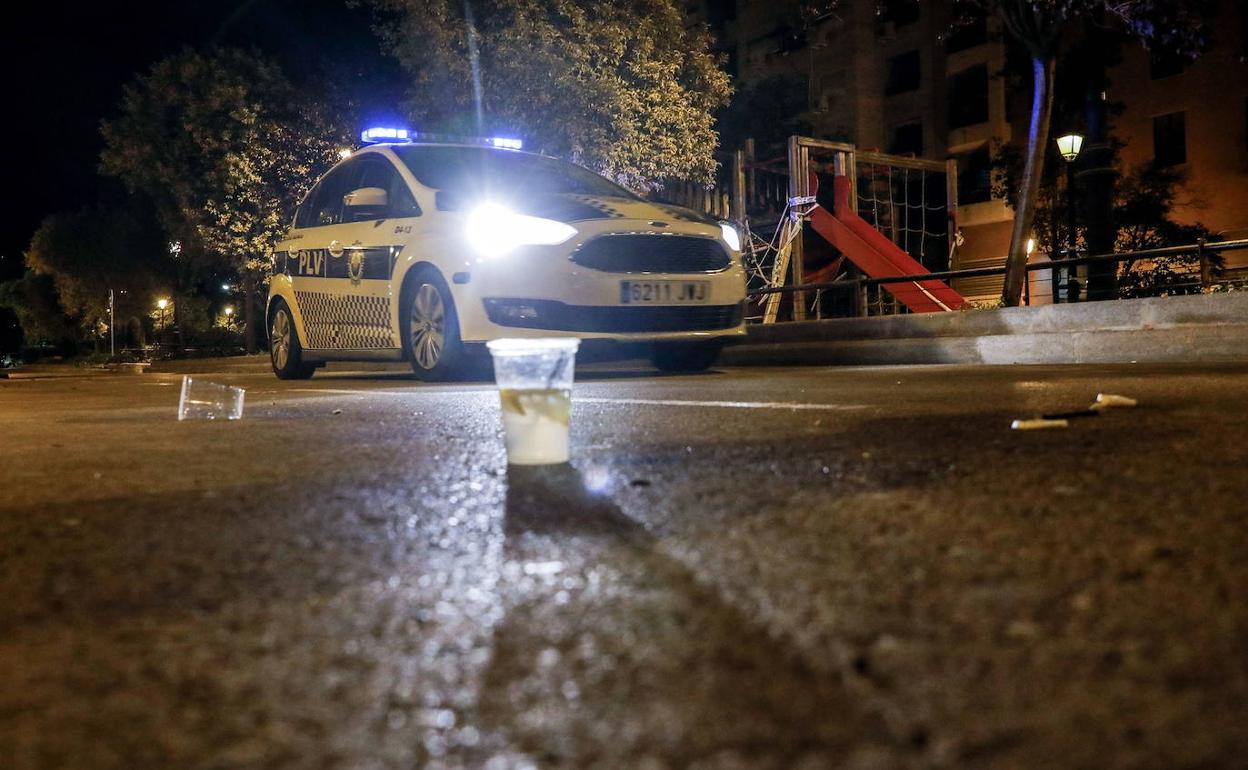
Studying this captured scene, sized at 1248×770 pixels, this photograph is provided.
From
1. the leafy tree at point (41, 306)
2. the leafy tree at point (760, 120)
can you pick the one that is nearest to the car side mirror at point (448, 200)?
the leafy tree at point (760, 120)

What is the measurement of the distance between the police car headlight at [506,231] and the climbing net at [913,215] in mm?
18212

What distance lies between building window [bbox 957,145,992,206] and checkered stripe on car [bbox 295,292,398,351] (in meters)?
29.3

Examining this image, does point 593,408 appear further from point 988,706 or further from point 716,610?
point 988,706

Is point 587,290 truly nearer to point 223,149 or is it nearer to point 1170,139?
point 223,149

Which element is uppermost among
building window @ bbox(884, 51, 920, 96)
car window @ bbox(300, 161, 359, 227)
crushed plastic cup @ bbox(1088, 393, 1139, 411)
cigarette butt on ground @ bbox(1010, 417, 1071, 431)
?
building window @ bbox(884, 51, 920, 96)

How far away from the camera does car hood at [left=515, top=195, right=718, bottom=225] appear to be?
8.00 metres

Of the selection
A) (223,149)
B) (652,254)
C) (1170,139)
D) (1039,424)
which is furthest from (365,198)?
(1170,139)

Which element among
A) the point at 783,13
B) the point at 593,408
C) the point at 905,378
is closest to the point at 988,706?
the point at 593,408

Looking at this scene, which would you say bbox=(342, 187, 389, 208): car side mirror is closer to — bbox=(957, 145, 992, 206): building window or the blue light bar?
the blue light bar

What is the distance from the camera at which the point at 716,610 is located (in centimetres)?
162

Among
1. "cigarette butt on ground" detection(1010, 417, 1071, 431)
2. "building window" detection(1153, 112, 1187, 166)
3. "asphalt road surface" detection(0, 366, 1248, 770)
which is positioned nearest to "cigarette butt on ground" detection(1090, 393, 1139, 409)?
"cigarette butt on ground" detection(1010, 417, 1071, 431)

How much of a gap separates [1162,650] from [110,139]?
33521 millimetres

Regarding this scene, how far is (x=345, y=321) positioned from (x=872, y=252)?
45.6 feet

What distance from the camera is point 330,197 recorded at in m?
9.86
